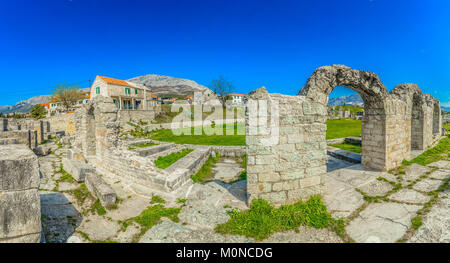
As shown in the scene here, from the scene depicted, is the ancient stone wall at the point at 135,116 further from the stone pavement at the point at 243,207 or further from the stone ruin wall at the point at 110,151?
the stone pavement at the point at 243,207

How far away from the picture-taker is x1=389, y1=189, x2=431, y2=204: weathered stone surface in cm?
478

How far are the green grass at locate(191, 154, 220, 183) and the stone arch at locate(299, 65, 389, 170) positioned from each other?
500 centimetres

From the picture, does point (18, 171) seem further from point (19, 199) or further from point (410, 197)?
point (410, 197)

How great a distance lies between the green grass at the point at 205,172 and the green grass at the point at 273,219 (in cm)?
362

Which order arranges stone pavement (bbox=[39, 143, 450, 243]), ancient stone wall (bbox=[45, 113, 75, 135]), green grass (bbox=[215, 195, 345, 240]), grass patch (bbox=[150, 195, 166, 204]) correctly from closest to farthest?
stone pavement (bbox=[39, 143, 450, 243]), green grass (bbox=[215, 195, 345, 240]), grass patch (bbox=[150, 195, 166, 204]), ancient stone wall (bbox=[45, 113, 75, 135])

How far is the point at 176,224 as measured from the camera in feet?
13.8

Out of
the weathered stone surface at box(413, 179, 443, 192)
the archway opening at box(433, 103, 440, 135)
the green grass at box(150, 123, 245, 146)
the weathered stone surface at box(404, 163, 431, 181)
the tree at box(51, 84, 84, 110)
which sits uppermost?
the tree at box(51, 84, 84, 110)

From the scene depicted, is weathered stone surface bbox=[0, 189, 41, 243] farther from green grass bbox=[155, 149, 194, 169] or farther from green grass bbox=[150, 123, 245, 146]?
green grass bbox=[150, 123, 245, 146]

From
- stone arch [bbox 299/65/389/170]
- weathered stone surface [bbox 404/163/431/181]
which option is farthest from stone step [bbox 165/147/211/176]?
weathered stone surface [bbox 404/163/431/181]

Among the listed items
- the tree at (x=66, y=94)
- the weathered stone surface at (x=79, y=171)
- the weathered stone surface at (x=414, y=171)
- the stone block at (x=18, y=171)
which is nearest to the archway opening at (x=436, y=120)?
the weathered stone surface at (x=414, y=171)

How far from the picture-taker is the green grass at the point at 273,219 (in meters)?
3.92

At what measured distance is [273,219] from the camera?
4203 mm
